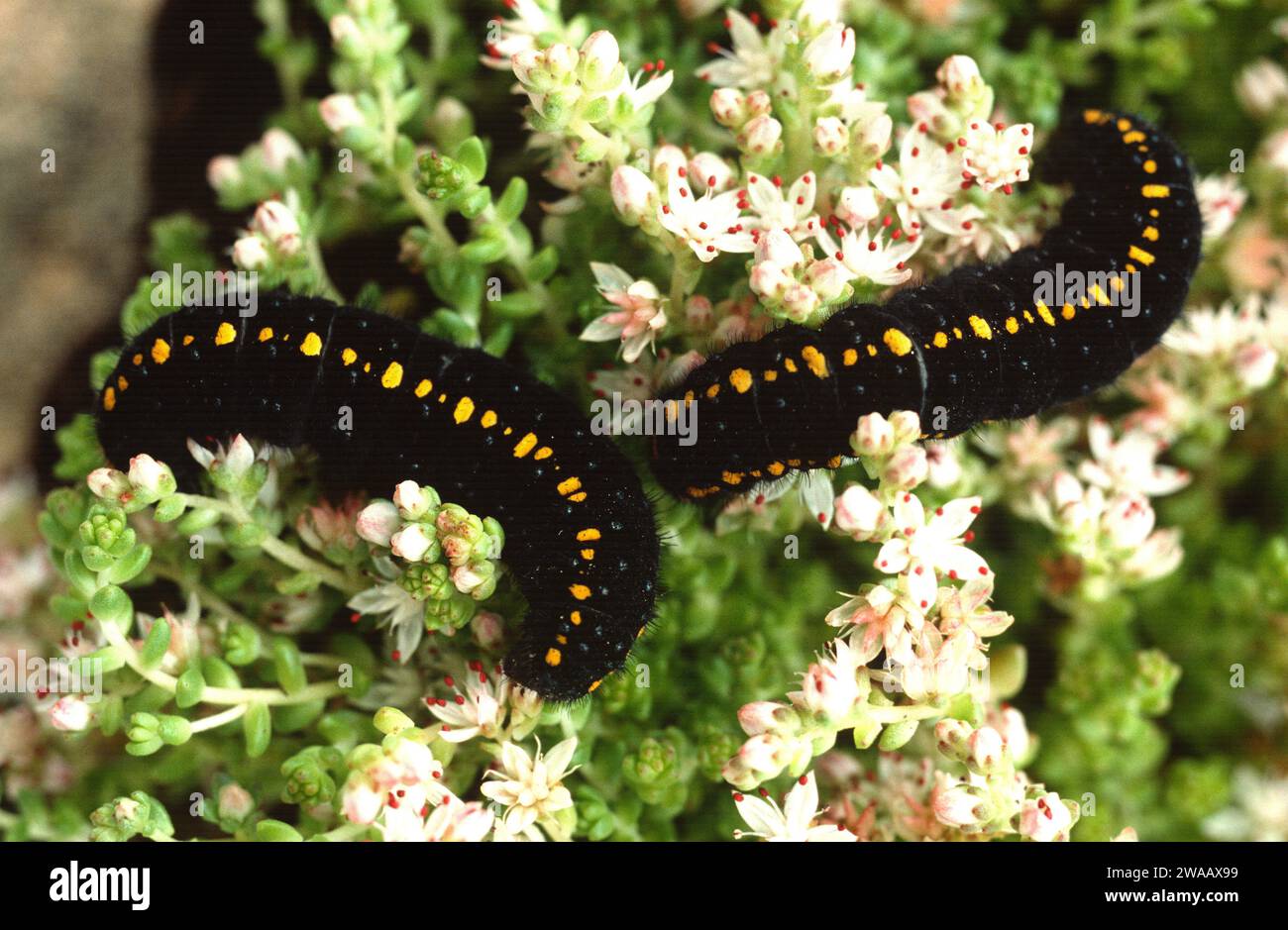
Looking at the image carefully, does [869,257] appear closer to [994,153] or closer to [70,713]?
[994,153]

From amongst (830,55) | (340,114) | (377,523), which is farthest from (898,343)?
(340,114)

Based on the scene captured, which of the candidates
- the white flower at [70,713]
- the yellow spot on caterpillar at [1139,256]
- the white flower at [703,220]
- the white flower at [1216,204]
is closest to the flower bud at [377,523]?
the white flower at [70,713]

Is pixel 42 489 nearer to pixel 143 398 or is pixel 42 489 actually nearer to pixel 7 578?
pixel 7 578

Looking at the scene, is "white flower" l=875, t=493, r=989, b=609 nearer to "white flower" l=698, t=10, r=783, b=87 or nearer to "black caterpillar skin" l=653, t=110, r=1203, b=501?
"black caterpillar skin" l=653, t=110, r=1203, b=501

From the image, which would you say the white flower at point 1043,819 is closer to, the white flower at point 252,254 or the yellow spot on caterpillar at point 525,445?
the yellow spot on caterpillar at point 525,445

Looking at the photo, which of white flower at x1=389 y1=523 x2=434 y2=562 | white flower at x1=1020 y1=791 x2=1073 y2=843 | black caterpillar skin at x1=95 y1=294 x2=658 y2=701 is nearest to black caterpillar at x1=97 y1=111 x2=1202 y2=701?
black caterpillar skin at x1=95 y1=294 x2=658 y2=701

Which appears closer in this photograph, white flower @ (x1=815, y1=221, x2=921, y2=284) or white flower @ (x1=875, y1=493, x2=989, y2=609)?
white flower @ (x1=875, y1=493, x2=989, y2=609)
